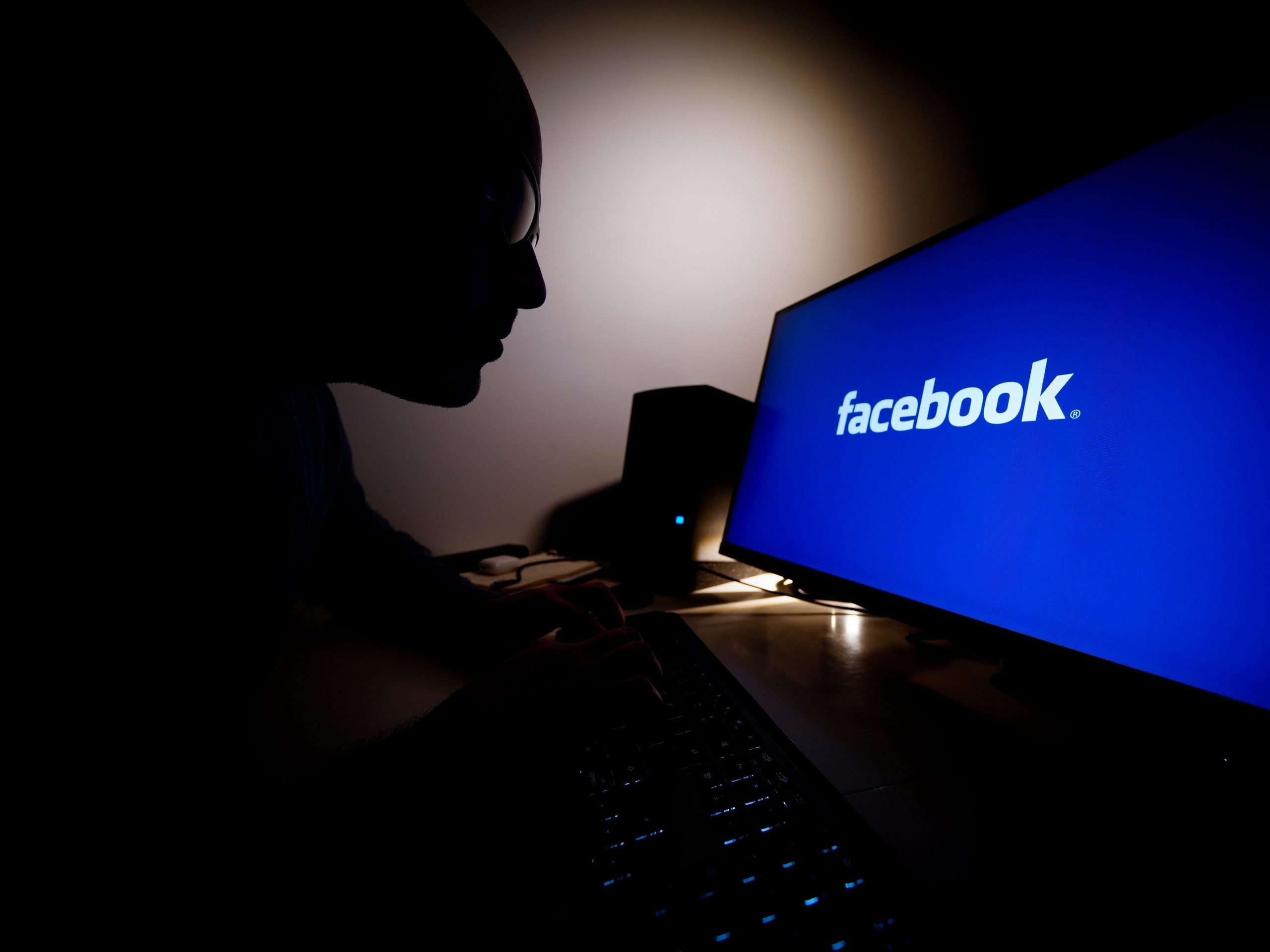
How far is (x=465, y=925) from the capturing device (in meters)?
0.23

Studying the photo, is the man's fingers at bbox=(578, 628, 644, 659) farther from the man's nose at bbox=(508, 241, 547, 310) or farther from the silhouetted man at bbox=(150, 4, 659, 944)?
the man's nose at bbox=(508, 241, 547, 310)

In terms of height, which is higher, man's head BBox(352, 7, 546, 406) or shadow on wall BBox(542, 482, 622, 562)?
man's head BBox(352, 7, 546, 406)

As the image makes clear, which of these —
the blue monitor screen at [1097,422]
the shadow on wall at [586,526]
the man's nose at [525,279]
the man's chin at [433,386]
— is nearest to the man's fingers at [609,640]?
the blue monitor screen at [1097,422]

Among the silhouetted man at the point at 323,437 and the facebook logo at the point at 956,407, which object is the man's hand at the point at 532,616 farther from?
the facebook logo at the point at 956,407

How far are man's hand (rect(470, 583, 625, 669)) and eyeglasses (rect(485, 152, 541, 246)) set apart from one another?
0.54 meters

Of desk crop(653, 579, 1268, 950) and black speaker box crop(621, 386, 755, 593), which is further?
black speaker box crop(621, 386, 755, 593)

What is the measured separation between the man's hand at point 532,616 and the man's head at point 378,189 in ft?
1.06

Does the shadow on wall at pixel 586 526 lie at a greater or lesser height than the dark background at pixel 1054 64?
lesser

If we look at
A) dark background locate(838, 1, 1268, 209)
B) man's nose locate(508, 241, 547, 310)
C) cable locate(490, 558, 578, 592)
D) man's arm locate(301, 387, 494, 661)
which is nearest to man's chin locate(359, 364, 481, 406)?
man's nose locate(508, 241, 547, 310)

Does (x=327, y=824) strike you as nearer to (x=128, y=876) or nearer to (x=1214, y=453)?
(x=128, y=876)

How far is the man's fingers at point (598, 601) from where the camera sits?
0.63 meters

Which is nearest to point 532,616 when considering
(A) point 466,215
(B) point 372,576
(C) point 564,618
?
(C) point 564,618

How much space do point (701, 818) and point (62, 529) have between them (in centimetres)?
52

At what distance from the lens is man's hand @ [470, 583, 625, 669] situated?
2.04 ft
